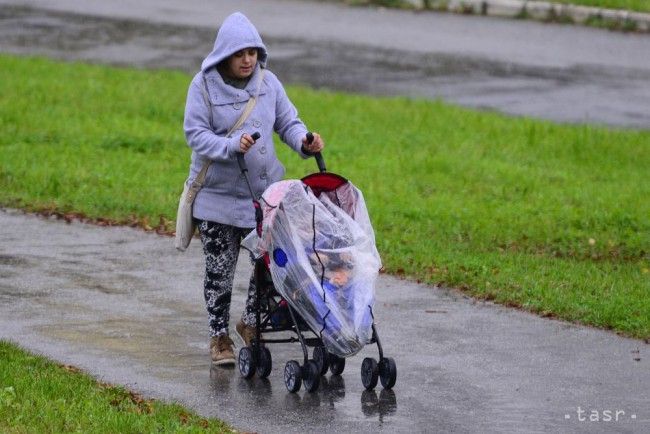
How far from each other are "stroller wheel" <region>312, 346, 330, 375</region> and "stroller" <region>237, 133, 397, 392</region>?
29 millimetres

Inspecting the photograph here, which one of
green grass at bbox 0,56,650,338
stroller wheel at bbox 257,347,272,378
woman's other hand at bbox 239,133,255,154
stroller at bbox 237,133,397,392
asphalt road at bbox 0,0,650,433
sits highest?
woman's other hand at bbox 239,133,255,154

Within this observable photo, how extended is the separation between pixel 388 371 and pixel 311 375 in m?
0.35

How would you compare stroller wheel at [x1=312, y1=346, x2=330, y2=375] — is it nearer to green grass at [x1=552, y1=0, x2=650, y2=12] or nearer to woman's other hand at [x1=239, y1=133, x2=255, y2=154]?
woman's other hand at [x1=239, y1=133, x2=255, y2=154]

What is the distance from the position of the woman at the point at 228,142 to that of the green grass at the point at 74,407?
31.9 inches

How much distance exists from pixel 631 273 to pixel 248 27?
11.5 feet

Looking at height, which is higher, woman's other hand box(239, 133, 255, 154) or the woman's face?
the woman's face

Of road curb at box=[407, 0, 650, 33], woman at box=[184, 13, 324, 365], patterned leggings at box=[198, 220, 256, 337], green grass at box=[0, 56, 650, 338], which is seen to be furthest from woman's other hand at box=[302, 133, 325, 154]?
road curb at box=[407, 0, 650, 33]

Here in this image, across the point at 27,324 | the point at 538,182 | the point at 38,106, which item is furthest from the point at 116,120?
the point at 27,324

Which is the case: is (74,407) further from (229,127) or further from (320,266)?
(229,127)

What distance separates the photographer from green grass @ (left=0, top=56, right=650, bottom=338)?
951cm

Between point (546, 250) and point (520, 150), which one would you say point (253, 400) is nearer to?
point (546, 250)

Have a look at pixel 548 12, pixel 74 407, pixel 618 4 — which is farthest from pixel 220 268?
pixel 618 4

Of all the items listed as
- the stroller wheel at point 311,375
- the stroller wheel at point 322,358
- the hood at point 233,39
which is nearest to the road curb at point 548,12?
the hood at point 233,39

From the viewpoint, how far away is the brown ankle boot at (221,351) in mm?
7504
